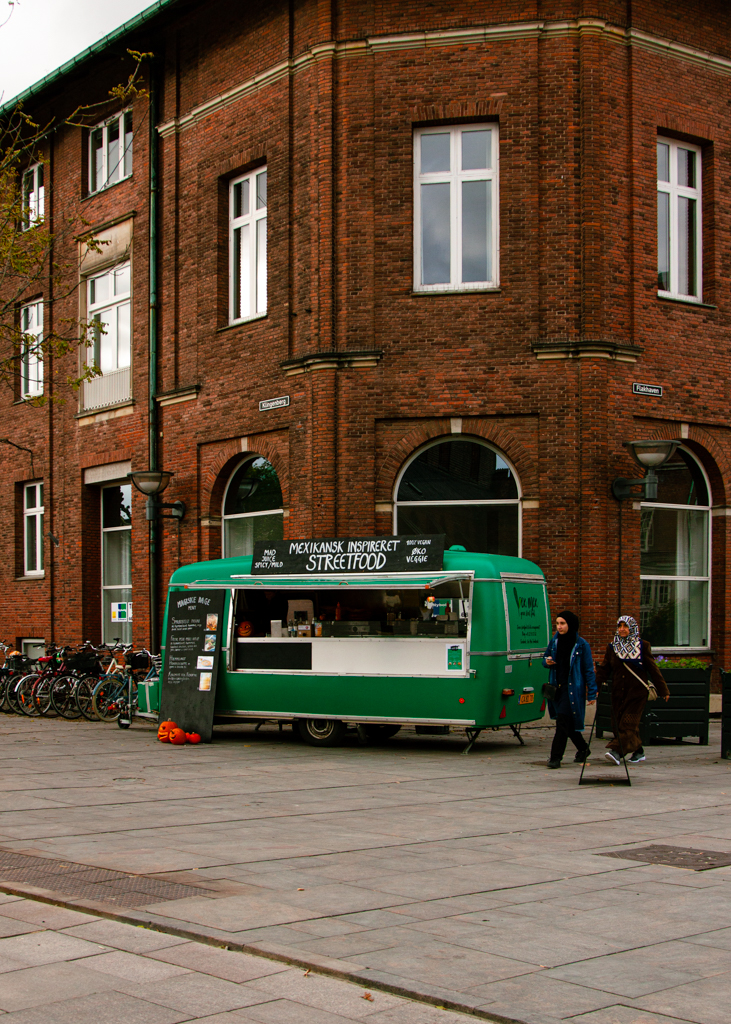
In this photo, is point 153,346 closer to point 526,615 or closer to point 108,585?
point 108,585

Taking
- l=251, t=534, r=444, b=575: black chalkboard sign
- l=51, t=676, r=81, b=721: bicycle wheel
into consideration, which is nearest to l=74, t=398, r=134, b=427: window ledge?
l=51, t=676, r=81, b=721: bicycle wheel

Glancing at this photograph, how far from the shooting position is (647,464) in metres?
17.5

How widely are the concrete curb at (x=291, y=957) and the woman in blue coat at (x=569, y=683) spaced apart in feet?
24.3

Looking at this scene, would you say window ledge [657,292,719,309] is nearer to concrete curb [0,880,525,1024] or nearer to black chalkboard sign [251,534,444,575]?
black chalkboard sign [251,534,444,575]

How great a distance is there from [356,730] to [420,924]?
10.8 meters

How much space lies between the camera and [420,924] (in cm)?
597

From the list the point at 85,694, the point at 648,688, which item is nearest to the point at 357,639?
the point at 648,688

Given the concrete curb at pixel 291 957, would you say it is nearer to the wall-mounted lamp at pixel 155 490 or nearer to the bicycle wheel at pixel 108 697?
the bicycle wheel at pixel 108 697

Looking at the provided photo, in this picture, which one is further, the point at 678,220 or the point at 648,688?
the point at 678,220

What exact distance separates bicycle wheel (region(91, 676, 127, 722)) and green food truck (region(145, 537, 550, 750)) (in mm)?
2035

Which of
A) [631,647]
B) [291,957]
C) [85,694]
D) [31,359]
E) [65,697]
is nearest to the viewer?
[291,957]

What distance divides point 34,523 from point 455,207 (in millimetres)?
13857

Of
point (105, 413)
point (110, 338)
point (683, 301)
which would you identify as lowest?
point (105, 413)

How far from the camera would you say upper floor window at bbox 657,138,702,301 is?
19062mm
